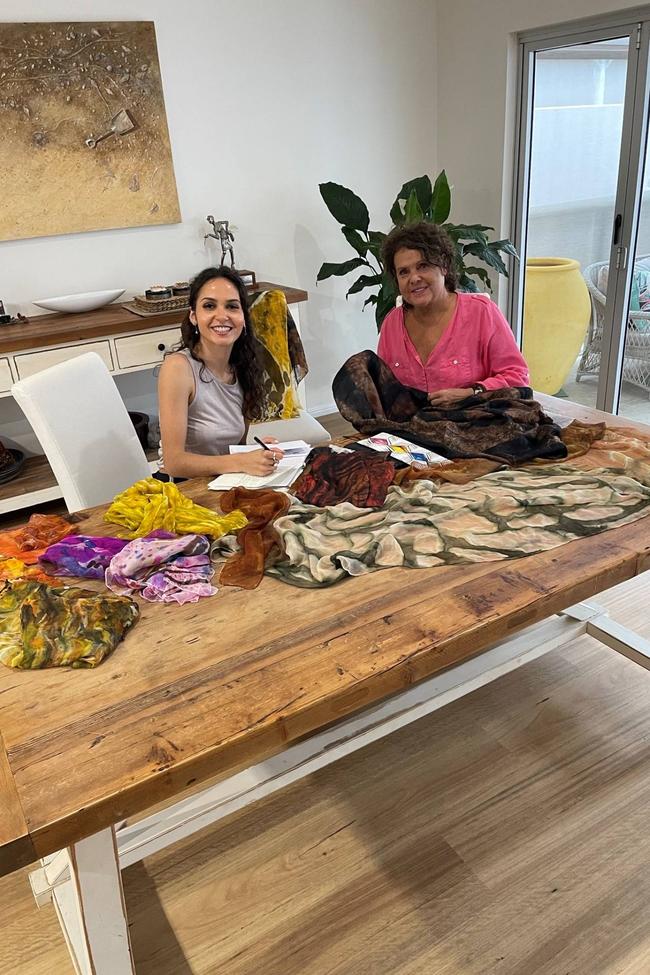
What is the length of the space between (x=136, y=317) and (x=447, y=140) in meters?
2.30

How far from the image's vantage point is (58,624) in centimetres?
125

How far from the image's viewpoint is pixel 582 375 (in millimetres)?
4035

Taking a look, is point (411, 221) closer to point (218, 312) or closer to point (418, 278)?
point (418, 278)

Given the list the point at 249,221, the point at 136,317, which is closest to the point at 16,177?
the point at 136,317

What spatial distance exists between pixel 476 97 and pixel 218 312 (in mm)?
2832

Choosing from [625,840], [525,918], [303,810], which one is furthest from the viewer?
[303,810]

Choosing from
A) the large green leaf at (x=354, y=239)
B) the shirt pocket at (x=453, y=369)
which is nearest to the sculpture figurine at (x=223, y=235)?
the large green leaf at (x=354, y=239)

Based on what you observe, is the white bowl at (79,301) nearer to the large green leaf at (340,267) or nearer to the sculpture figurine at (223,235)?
the sculpture figurine at (223,235)

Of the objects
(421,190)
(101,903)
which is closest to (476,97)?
(421,190)

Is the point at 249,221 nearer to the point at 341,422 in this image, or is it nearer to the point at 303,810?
the point at 341,422

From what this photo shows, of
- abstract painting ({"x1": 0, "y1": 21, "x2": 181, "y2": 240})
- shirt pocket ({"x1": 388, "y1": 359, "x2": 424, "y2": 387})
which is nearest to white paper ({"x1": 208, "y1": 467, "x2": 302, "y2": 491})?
shirt pocket ({"x1": 388, "y1": 359, "x2": 424, "y2": 387})

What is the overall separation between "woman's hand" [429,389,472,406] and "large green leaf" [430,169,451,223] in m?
1.73

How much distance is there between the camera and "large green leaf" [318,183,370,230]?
3721mm

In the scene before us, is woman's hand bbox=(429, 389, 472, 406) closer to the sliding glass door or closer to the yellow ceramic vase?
the sliding glass door
